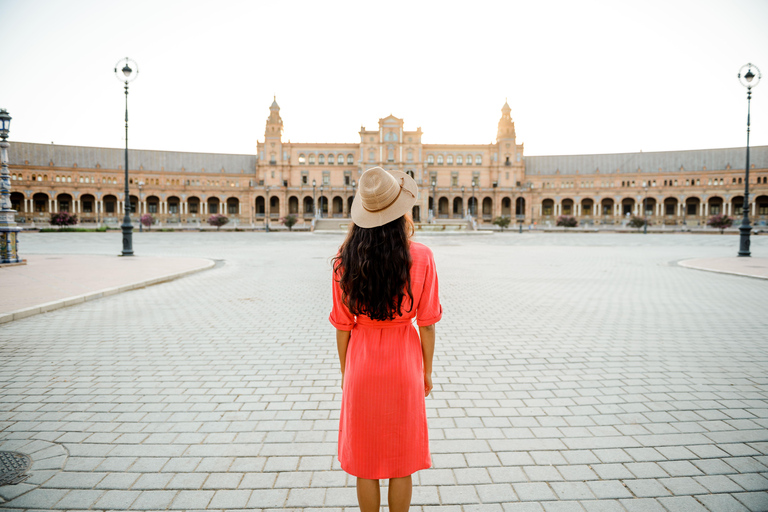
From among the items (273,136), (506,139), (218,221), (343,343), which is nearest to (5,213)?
(343,343)

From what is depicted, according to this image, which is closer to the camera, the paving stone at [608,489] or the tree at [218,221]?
the paving stone at [608,489]

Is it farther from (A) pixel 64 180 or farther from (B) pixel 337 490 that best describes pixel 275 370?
(A) pixel 64 180

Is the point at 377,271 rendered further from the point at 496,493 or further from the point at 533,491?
the point at 533,491

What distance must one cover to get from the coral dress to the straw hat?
0.22 metres

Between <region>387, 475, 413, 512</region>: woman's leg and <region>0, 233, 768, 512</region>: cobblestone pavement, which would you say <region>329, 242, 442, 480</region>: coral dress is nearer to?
<region>387, 475, 413, 512</region>: woman's leg

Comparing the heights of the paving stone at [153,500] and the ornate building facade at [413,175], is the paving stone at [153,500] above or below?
below

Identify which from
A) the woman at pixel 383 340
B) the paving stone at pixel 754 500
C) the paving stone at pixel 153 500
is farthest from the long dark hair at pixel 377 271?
the paving stone at pixel 754 500

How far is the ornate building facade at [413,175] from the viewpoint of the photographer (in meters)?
76.9

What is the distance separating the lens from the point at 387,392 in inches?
91.5

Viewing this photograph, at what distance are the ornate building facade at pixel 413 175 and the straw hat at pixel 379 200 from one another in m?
75.1

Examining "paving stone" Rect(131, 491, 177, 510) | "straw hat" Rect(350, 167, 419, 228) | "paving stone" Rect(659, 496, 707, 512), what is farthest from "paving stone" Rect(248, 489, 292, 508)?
"paving stone" Rect(659, 496, 707, 512)

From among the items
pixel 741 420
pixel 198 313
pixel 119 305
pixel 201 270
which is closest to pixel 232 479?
pixel 741 420

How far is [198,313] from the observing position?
26.9ft

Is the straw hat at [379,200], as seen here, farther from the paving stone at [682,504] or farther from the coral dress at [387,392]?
the paving stone at [682,504]
